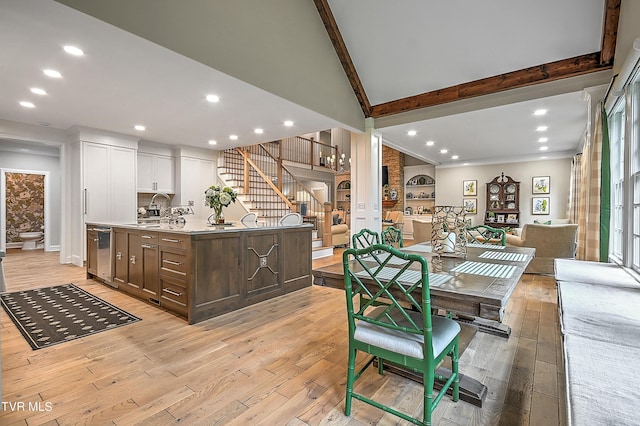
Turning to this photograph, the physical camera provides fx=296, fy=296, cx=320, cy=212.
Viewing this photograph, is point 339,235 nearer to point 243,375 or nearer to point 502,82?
point 502,82

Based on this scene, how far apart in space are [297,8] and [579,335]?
439cm

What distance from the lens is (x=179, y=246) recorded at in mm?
2963

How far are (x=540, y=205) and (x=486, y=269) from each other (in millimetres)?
8458

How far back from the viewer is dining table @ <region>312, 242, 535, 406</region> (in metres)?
1.34

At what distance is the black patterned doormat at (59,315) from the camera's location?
262cm

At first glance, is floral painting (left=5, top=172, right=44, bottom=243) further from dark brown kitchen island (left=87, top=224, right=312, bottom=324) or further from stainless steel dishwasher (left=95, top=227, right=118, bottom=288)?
dark brown kitchen island (left=87, top=224, right=312, bottom=324)

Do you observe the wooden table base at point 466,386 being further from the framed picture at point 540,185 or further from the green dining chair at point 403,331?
the framed picture at point 540,185

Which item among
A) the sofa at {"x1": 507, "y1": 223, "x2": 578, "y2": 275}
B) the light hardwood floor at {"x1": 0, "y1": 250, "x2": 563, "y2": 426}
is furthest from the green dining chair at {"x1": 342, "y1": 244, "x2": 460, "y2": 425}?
the sofa at {"x1": 507, "y1": 223, "x2": 578, "y2": 275}

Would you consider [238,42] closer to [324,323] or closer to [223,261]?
[223,261]

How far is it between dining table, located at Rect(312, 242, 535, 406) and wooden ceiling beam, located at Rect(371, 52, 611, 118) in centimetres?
256

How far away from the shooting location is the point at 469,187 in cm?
942

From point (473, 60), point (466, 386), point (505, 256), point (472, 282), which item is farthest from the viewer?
point (473, 60)

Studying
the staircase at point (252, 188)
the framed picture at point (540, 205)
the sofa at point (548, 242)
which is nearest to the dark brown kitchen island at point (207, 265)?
the staircase at point (252, 188)

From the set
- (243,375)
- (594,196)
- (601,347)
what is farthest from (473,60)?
(243,375)
